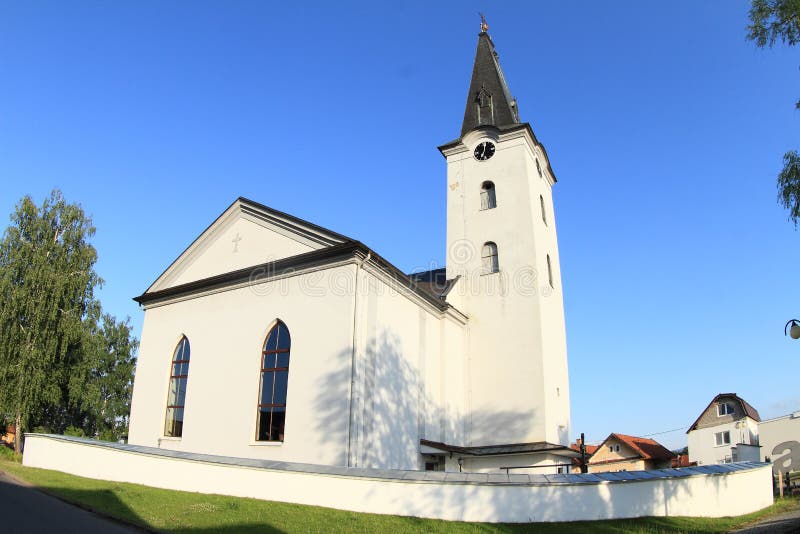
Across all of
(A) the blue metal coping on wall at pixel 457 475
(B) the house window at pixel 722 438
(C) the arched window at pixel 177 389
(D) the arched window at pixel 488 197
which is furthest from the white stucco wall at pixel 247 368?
(B) the house window at pixel 722 438

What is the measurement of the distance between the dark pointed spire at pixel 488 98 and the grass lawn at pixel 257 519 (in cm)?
1746

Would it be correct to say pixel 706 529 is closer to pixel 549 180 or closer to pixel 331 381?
pixel 331 381

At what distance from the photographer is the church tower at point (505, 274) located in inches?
805

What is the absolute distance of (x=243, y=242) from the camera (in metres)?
19.3

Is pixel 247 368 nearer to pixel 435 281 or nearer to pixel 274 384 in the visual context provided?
pixel 274 384

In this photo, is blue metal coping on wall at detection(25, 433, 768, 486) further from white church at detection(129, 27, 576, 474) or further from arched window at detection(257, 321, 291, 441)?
arched window at detection(257, 321, 291, 441)

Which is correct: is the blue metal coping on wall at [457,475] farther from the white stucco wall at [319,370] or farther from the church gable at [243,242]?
the church gable at [243,242]

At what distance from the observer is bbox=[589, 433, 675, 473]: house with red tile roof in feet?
128

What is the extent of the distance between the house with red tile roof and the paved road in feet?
112

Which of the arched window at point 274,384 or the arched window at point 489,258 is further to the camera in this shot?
the arched window at point 489,258

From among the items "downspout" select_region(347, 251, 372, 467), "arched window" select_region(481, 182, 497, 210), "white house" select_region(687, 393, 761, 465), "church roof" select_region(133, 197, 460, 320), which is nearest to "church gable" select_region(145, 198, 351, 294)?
"church roof" select_region(133, 197, 460, 320)

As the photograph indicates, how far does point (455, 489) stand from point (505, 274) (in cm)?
1212

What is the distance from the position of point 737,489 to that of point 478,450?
8008mm

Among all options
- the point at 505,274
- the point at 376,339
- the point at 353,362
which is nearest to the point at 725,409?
the point at 505,274
